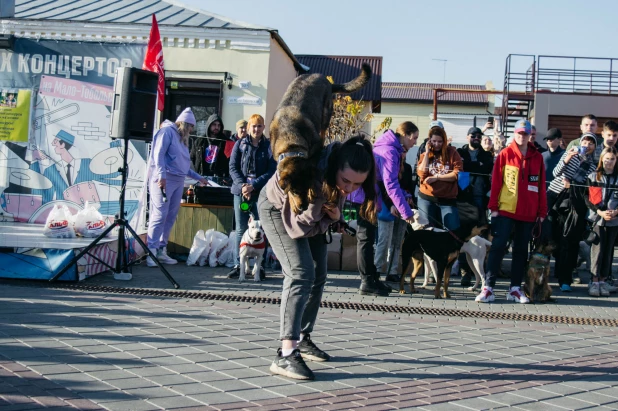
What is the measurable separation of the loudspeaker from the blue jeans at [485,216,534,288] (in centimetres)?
429

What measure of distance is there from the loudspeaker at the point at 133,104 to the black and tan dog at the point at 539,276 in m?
4.88

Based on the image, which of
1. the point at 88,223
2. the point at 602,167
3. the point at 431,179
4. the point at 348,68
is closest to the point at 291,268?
the point at 431,179

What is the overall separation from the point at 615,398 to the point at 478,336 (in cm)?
193

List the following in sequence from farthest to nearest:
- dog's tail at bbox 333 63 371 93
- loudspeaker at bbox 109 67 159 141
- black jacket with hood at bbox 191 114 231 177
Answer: black jacket with hood at bbox 191 114 231 177
loudspeaker at bbox 109 67 159 141
dog's tail at bbox 333 63 371 93

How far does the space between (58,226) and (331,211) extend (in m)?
6.82

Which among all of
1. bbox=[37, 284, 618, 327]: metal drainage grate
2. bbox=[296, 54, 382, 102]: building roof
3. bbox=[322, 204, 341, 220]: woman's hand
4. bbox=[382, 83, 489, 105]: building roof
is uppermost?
bbox=[382, 83, 489, 105]: building roof

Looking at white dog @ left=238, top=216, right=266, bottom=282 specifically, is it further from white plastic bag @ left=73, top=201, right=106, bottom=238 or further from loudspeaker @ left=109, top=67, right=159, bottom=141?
white plastic bag @ left=73, top=201, right=106, bottom=238

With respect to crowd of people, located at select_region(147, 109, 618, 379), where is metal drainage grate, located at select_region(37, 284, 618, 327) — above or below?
below

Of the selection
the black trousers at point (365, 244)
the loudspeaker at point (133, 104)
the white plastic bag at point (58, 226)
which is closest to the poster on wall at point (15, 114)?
the white plastic bag at point (58, 226)

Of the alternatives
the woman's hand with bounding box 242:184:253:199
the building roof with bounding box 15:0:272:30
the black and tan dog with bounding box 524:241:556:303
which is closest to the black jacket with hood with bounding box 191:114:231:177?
the woman's hand with bounding box 242:184:253:199

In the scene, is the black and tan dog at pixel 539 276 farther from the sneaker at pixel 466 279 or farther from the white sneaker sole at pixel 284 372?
the white sneaker sole at pixel 284 372

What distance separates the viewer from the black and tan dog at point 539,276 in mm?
8883

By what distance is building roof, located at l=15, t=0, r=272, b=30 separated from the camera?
59.9ft

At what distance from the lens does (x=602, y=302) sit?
30.3 ft
